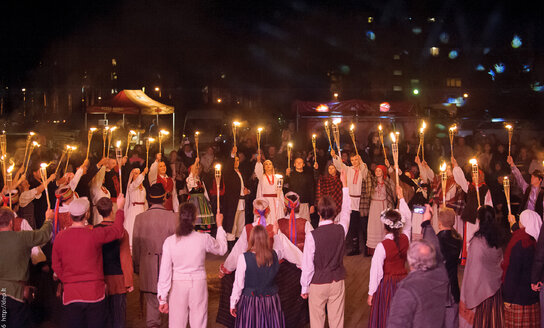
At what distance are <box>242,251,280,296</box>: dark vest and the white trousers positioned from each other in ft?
1.38

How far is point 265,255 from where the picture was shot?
517 cm

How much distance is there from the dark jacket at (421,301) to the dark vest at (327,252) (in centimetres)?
167

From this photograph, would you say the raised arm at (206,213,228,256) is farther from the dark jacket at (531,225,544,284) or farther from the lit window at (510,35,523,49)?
the lit window at (510,35,523,49)

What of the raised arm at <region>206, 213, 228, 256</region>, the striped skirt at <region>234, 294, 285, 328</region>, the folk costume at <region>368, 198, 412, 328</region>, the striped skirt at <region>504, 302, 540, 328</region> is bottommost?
the striped skirt at <region>504, 302, 540, 328</region>

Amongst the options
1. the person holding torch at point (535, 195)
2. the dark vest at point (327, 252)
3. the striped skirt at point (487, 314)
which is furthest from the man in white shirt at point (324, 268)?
the person holding torch at point (535, 195)

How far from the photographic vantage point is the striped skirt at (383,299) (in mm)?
5445

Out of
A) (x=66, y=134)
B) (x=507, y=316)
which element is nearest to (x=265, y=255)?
(x=507, y=316)

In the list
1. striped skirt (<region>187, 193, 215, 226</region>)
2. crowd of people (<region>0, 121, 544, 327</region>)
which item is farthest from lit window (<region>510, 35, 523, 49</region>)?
crowd of people (<region>0, 121, 544, 327</region>)

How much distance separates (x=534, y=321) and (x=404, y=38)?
157ft

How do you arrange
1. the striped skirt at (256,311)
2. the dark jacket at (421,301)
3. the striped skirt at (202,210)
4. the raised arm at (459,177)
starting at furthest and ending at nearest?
the striped skirt at (202,210) → the raised arm at (459,177) → the striped skirt at (256,311) → the dark jacket at (421,301)

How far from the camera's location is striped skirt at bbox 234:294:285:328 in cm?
534

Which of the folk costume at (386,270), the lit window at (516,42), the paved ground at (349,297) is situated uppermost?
the lit window at (516,42)

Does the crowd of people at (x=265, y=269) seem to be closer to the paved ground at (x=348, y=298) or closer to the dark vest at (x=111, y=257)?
the dark vest at (x=111, y=257)

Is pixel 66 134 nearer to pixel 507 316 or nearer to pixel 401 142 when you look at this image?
pixel 401 142
